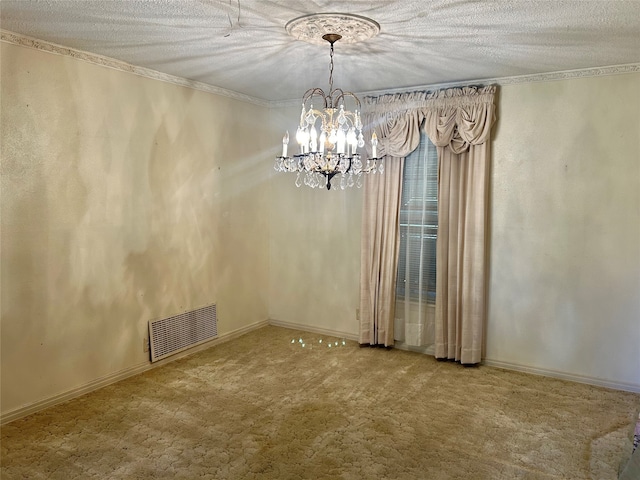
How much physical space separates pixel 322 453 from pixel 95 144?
2827 mm

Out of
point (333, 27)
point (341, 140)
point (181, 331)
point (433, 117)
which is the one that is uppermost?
point (333, 27)

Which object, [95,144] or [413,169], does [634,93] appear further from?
[95,144]

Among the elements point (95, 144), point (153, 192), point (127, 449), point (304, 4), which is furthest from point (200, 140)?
point (127, 449)

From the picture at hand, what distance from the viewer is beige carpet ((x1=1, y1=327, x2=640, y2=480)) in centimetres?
287

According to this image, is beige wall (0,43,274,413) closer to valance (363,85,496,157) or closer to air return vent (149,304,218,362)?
air return vent (149,304,218,362)

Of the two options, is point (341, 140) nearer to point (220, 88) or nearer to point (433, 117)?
point (433, 117)

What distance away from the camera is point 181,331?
4.65 m

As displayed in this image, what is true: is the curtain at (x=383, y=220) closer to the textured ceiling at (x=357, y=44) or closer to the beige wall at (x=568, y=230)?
the textured ceiling at (x=357, y=44)

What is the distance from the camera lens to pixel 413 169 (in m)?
4.78

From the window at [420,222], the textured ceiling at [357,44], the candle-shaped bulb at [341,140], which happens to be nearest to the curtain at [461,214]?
the window at [420,222]

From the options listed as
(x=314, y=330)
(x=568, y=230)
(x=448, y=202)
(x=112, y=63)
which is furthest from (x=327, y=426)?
(x=112, y=63)

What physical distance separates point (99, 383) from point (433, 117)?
12.1 feet

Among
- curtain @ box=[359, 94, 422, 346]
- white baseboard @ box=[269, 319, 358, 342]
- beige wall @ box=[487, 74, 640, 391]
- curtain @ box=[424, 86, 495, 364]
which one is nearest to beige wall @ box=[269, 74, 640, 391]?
beige wall @ box=[487, 74, 640, 391]

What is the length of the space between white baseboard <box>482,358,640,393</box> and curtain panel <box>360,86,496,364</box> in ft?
0.73
